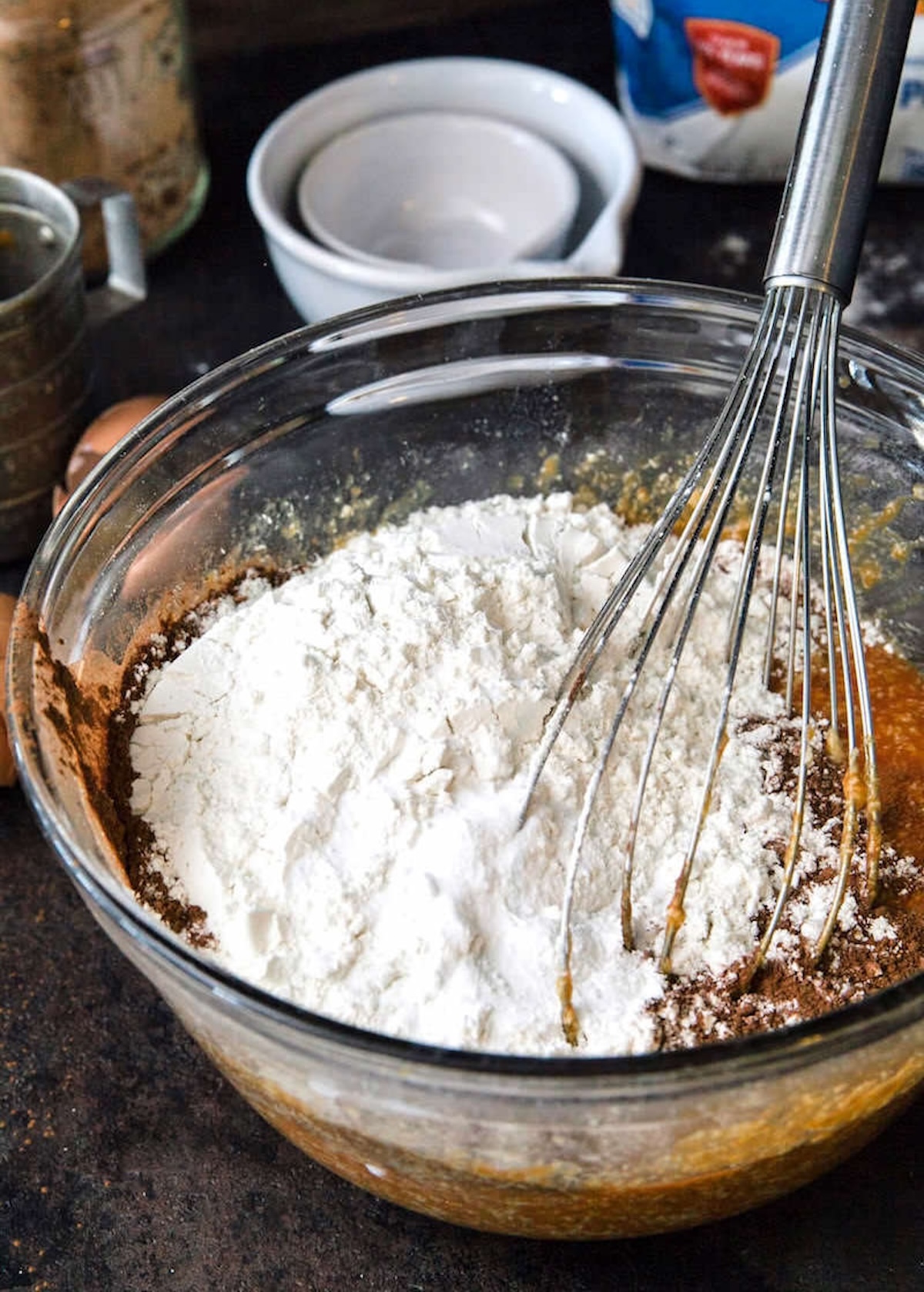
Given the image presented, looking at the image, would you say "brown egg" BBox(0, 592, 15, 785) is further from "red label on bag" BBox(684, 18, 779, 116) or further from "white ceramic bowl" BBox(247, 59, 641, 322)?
"red label on bag" BBox(684, 18, 779, 116)

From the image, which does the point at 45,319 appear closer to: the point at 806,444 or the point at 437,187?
the point at 437,187

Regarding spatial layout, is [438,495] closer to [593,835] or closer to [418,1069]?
[593,835]

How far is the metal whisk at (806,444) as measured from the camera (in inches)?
27.9

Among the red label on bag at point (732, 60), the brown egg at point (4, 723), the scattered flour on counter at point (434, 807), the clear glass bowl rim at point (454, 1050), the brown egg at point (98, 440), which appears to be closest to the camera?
the clear glass bowl rim at point (454, 1050)

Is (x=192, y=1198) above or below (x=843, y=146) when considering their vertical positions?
below

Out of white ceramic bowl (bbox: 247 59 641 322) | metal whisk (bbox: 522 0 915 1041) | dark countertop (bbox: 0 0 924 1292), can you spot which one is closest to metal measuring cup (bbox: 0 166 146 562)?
white ceramic bowl (bbox: 247 59 641 322)

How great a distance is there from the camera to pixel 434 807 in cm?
73

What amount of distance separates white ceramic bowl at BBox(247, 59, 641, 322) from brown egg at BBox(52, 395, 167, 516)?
0.59 ft

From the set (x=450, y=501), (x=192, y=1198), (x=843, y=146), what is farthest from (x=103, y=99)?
(x=192, y=1198)

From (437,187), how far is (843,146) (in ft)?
2.24

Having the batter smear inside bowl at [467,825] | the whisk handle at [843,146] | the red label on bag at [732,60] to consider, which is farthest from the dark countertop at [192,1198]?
the red label on bag at [732,60]

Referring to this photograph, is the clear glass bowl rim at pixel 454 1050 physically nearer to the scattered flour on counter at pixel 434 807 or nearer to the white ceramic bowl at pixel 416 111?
the scattered flour on counter at pixel 434 807

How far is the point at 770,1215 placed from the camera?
756 millimetres

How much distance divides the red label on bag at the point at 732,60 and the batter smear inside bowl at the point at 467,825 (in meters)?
0.65
